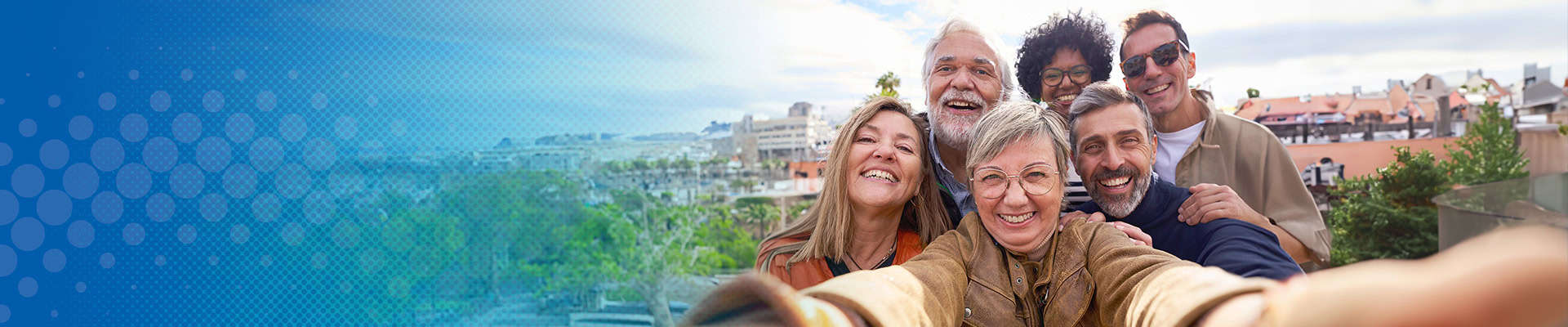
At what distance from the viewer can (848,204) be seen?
3090 millimetres

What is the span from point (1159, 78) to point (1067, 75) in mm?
399

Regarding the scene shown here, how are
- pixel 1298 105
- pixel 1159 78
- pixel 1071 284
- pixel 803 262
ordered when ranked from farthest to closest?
pixel 1298 105, pixel 1159 78, pixel 803 262, pixel 1071 284

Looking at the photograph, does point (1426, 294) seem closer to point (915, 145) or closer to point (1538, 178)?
point (915, 145)

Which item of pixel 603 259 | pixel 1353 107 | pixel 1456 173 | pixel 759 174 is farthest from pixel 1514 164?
pixel 603 259

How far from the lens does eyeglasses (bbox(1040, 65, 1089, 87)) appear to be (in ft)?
11.4

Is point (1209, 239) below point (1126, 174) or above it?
below

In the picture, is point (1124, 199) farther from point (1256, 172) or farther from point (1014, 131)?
point (1256, 172)

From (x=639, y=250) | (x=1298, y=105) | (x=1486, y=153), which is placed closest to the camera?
(x=1298, y=105)

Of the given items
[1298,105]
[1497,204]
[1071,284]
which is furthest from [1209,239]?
[1497,204]

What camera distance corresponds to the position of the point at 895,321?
1.78 m

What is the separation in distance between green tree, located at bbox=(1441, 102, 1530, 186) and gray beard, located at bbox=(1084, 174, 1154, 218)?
34.6 m

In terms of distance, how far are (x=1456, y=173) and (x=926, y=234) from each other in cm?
3614

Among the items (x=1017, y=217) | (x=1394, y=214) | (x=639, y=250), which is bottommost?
(x=639, y=250)

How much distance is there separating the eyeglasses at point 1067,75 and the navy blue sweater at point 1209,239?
0.71 meters
